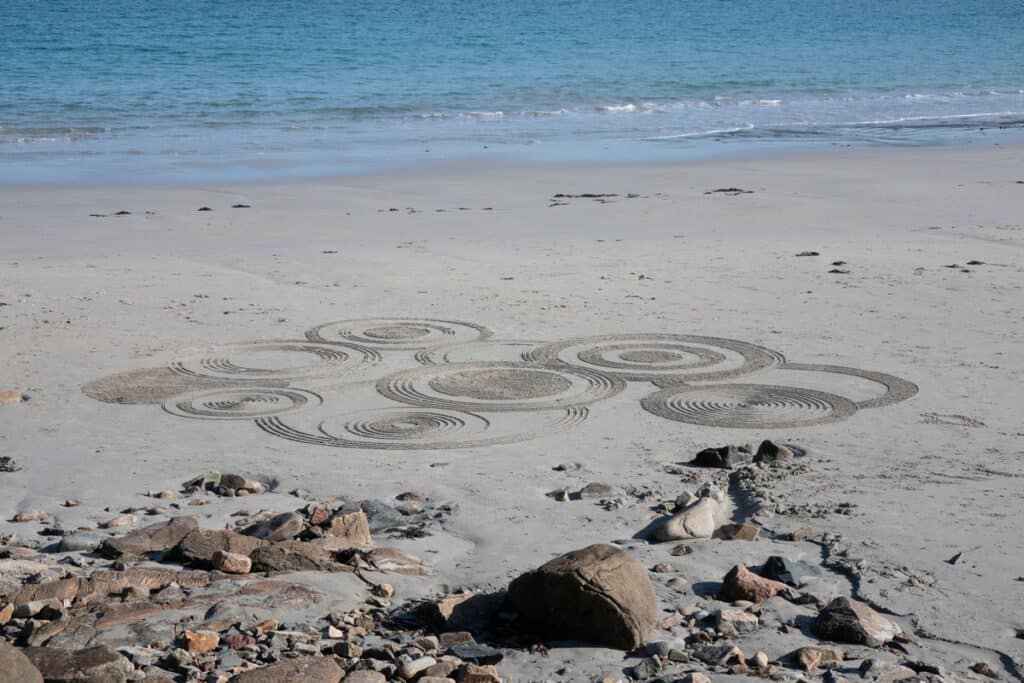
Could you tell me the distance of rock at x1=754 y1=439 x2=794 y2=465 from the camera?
19.8ft

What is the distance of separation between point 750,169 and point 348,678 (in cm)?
1579

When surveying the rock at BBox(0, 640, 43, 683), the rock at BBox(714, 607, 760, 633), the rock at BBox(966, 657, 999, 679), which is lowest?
the rock at BBox(966, 657, 999, 679)

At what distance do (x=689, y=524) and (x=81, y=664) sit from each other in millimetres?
2309

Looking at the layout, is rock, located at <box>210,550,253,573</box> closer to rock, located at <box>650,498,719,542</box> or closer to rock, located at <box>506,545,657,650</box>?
rock, located at <box>506,545,657,650</box>

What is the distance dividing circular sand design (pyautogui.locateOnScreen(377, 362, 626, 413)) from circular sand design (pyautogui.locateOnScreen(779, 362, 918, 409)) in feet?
3.70

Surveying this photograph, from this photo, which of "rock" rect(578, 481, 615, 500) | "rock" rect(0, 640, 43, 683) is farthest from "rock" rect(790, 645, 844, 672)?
"rock" rect(0, 640, 43, 683)

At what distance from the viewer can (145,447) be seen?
6242 millimetres

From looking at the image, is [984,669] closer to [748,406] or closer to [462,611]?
[462,611]

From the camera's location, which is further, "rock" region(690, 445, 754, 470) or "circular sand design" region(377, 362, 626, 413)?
"circular sand design" region(377, 362, 626, 413)

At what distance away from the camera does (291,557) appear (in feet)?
15.3

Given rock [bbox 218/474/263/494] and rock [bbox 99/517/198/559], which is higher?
rock [bbox 99/517/198/559]

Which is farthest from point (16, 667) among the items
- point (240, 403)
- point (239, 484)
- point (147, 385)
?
point (147, 385)

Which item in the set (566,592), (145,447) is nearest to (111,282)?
(145,447)

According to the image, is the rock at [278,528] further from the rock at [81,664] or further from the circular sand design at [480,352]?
the circular sand design at [480,352]
